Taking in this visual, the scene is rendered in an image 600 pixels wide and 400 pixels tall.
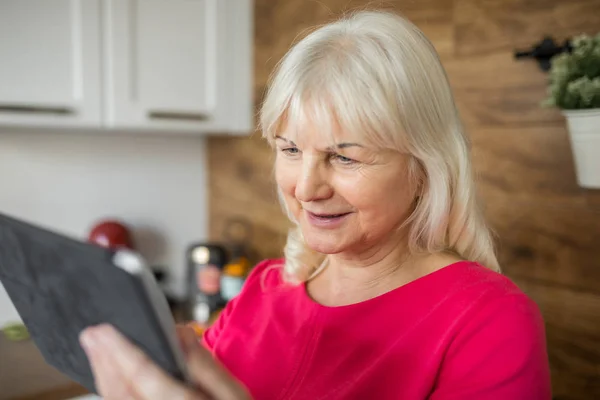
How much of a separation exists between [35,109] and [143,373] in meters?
1.27

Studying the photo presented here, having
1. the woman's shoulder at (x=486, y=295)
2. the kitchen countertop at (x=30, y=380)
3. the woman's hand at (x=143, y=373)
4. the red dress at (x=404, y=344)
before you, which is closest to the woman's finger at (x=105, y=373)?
the woman's hand at (x=143, y=373)

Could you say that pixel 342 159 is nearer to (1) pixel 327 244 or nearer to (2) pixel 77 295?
(1) pixel 327 244

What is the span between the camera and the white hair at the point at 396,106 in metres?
0.75

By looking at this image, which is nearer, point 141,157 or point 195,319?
point 195,319

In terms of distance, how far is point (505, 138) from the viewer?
122 centimetres

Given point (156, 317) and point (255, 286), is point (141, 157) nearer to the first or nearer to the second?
point (255, 286)

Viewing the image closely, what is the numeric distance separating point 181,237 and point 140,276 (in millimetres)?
1834

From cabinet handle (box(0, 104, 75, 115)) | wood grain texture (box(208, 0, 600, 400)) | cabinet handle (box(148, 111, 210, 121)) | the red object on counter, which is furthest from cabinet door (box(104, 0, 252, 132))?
wood grain texture (box(208, 0, 600, 400))

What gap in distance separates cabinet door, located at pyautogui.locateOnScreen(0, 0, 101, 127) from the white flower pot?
1270mm

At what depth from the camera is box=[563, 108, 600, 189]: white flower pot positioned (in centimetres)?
94

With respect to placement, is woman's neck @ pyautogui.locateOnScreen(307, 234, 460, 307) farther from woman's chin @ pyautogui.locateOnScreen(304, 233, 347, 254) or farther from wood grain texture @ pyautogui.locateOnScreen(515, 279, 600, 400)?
wood grain texture @ pyautogui.locateOnScreen(515, 279, 600, 400)

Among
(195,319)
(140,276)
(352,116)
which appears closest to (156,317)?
(140,276)

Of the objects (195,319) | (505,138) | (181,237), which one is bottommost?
(195,319)

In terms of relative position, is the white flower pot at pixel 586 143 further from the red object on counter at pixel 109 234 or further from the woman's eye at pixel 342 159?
the red object on counter at pixel 109 234
